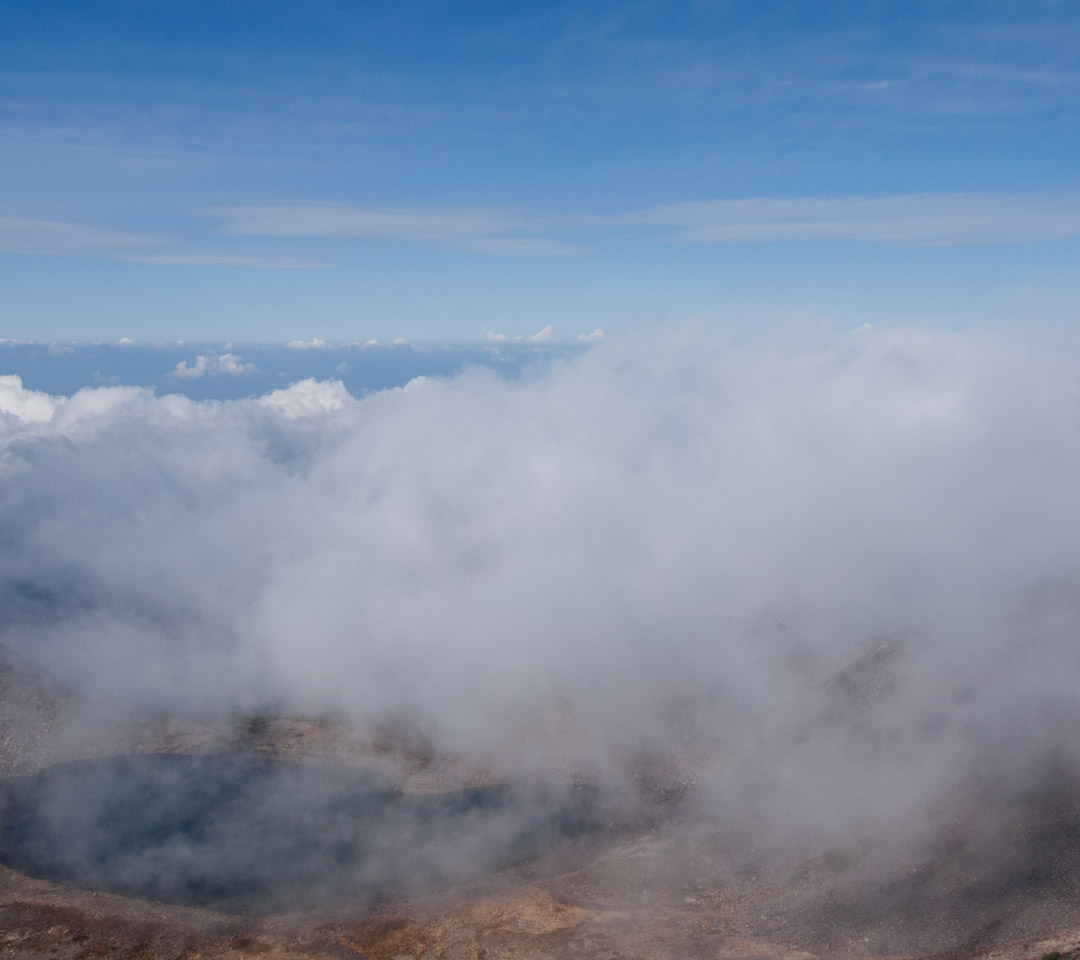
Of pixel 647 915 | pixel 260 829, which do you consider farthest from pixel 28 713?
pixel 647 915

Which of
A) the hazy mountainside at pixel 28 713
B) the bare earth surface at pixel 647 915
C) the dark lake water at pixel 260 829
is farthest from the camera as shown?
the hazy mountainside at pixel 28 713

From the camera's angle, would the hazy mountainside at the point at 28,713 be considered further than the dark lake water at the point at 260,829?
Yes

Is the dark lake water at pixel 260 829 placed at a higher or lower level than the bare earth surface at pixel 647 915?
higher

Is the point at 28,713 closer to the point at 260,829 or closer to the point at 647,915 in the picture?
the point at 260,829

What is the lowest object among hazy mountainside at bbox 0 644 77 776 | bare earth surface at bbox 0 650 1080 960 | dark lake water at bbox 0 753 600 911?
bare earth surface at bbox 0 650 1080 960

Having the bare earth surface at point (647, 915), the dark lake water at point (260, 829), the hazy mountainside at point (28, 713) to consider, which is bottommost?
the bare earth surface at point (647, 915)

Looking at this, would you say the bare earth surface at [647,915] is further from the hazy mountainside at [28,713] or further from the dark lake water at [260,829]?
the hazy mountainside at [28,713]

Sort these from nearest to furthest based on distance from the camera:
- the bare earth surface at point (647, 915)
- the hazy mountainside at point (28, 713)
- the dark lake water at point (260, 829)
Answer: the bare earth surface at point (647, 915) → the dark lake water at point (260, 829) → the hazy mountainside at point (28, 713)

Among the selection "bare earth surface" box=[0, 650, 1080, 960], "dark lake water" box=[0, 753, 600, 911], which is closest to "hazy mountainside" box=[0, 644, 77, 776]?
"dark lake water" box=[0, 753, 600, 911]

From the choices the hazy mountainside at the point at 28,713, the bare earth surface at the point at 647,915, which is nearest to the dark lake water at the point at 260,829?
the bare earth surface at the point at 647,915

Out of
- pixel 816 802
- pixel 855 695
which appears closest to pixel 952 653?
pixel 855 695

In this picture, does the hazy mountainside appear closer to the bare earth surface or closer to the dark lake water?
the dark lake water

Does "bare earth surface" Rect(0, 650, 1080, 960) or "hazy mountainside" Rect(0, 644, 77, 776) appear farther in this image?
"hazy mountainside" Rect(0, 644, 77, 776)
